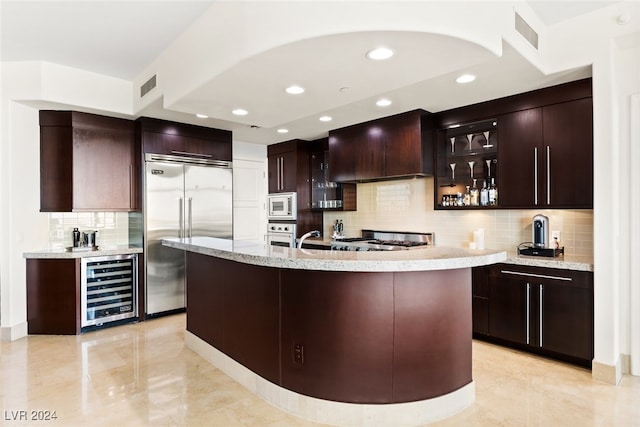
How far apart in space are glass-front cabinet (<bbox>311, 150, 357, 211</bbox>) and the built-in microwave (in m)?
0.32

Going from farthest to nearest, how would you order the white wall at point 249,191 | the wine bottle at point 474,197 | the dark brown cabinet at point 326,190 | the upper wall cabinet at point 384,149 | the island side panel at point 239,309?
the white wall at point 249,191
the dark brown cabinet at point 326,190
the upper wall cabinet at point 384,149
the wine bottle at point 474,197
the island side panel at point 239,309

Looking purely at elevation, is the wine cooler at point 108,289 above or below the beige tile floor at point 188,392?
above

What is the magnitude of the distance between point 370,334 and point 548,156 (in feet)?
8.04

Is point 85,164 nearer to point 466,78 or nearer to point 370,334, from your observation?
point 370,334

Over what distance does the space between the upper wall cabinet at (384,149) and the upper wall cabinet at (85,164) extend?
263 cm

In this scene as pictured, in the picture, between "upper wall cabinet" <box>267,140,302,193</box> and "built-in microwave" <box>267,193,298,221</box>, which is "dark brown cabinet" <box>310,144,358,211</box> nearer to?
"upper wall cabinet" <box>267,140,302,193</box>

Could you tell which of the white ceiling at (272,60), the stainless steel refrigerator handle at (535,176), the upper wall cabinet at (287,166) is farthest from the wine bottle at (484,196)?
the upper wall cabinet at (287,166)

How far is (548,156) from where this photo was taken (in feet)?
10.9

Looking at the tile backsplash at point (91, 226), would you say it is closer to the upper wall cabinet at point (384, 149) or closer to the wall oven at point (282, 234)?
the wall oven at point (282, 234)

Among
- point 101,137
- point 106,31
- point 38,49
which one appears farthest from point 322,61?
point 101,137

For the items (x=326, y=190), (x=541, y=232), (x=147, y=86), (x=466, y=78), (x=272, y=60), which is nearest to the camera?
(x=272, y=60)

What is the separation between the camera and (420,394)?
2.26m

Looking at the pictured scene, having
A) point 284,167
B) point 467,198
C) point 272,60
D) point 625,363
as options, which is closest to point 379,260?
point 272,60

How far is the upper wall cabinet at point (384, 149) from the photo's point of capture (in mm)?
4102
